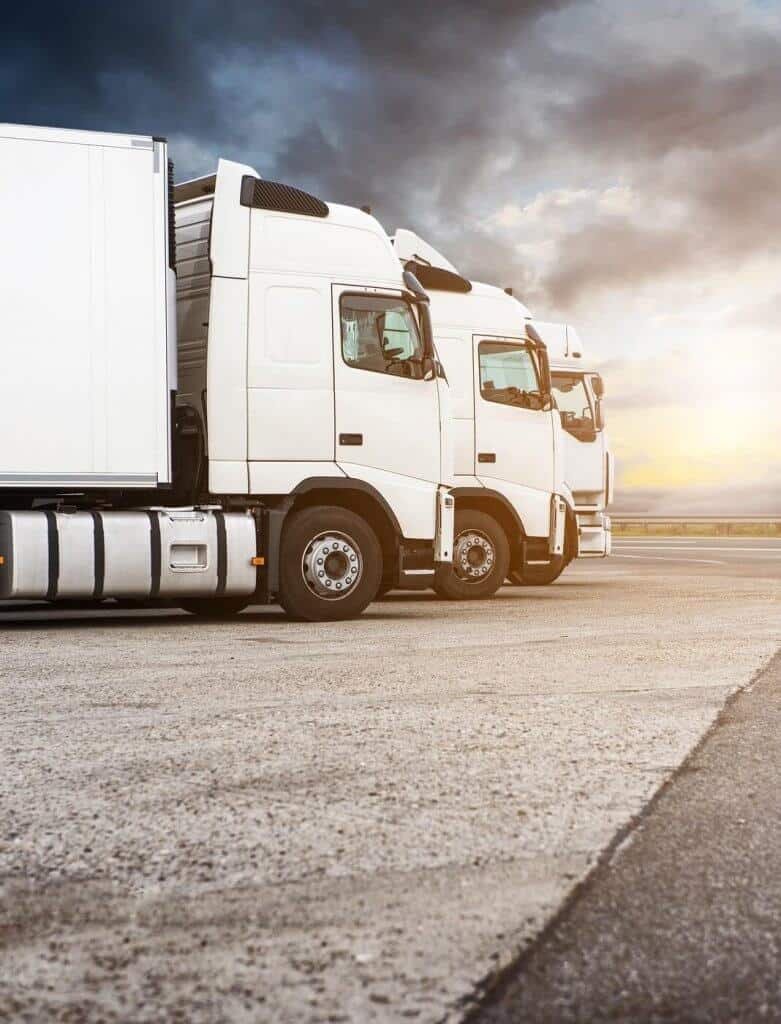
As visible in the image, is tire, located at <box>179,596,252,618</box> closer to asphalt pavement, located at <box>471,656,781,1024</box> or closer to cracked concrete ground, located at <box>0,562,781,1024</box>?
cracked concrete ground, located at <box>0,562,781,1024</box>

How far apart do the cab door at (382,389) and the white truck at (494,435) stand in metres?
2.15

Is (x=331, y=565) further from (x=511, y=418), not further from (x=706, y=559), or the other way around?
(x=706, y=559)

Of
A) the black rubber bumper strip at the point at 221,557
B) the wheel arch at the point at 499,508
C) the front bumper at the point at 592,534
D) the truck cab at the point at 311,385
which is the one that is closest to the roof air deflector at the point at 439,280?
the wheel arch at the point at 499,508

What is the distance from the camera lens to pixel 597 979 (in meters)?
2.49

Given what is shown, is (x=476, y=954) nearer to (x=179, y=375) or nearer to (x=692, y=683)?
(x=692, y=683)

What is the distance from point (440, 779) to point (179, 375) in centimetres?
683

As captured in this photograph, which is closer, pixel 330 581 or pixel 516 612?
pixel 330 581

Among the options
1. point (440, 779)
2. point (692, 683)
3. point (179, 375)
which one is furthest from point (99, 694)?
point (179, 375)

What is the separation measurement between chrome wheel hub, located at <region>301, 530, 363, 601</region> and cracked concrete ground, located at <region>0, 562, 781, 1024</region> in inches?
76.9

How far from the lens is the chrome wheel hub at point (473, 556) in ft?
42.8

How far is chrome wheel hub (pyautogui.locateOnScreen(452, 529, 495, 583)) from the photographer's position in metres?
13.0

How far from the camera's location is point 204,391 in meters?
10.1

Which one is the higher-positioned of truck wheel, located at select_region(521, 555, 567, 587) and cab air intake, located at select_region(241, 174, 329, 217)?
cab air intake, located at select_region(241, 174, 329, 217)

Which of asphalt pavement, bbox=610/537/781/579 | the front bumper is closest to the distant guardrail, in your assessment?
asphalt pavement, bbox=610/537/781/579
